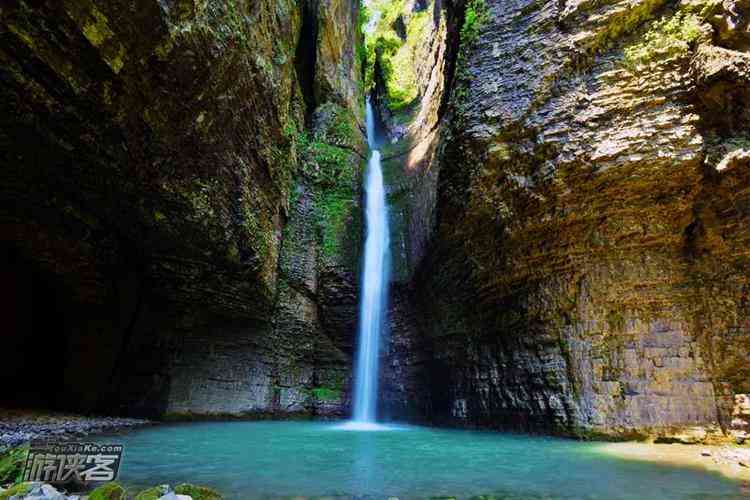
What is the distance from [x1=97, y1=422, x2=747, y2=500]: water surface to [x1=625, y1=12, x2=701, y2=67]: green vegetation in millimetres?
5812

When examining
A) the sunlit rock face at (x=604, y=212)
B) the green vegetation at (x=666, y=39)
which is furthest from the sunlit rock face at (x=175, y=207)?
the green vegetation at (x=666, y=39)

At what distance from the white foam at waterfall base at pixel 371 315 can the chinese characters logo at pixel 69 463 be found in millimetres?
8690

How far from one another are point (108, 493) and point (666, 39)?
8646 mm

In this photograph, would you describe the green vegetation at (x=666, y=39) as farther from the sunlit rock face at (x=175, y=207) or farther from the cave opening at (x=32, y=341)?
the cave opening at (x=32, y=341)

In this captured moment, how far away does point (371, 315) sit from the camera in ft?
40.2

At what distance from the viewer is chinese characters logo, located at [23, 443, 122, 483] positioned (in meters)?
2.80

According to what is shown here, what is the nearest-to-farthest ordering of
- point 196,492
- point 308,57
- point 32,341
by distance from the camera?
point 196,492 → point 32,341 → point 308,57

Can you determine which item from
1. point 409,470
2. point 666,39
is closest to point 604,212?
point 666,39

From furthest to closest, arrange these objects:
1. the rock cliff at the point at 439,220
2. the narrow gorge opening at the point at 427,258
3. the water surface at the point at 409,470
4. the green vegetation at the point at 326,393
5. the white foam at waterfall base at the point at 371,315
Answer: the green vegetation at the point at 326,393 → the white foam at waterfall base at the point at 371,315 → the rock cliff at the point at 439,220 → the narrow gorge opening at the point at 427,258 → the water surface at the point at 409,470

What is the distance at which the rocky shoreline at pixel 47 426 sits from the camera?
578 cm

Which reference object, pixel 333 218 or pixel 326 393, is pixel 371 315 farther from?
pixel 333 218

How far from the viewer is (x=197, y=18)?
5.62 m

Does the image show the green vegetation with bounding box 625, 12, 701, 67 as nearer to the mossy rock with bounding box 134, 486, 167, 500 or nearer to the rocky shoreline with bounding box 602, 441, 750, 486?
the rocky shoreline with bounding box 602, 441, 750, 486

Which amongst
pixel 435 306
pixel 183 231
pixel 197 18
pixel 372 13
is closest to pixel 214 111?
pixel 197 18
